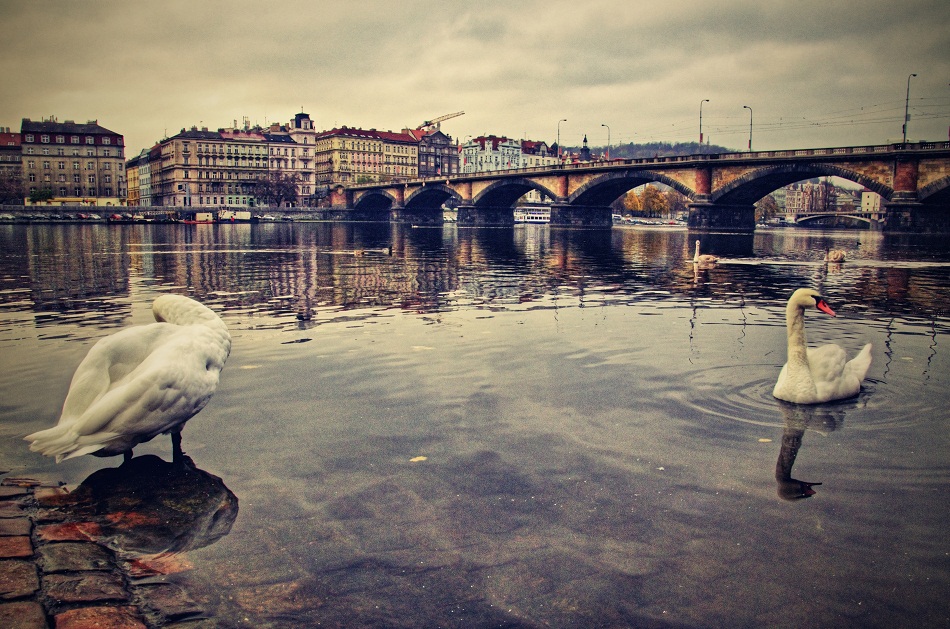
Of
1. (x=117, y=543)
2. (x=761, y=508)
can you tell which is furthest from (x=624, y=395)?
(x=117, y=543)

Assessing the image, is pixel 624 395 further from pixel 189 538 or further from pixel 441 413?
pixel 189 538

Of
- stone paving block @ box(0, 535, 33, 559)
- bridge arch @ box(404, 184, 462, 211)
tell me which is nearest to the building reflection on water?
stone paving block @ box(0, 535, 33, 559)

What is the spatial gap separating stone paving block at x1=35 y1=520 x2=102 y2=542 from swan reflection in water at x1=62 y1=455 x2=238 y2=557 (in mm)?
35

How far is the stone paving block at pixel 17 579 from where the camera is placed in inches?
123

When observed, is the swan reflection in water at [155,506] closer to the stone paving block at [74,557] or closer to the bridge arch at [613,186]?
the stone paving block at [74,557]

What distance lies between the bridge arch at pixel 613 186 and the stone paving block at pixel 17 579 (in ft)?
214

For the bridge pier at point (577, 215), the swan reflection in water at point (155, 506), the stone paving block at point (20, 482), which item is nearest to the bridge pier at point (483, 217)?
the bridge pier at point (577, 215)

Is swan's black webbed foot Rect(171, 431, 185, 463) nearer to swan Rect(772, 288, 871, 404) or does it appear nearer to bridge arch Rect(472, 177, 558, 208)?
swan Rect(772, 288, 871, 404)

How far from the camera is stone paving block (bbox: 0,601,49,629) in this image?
2879 millimetres

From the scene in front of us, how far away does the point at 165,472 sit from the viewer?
4844mm

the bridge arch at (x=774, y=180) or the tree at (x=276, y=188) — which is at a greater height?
the tree at (x=276, y=188)

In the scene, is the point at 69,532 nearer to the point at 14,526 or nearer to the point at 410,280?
the point at 14,526

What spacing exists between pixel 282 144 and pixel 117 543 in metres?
150

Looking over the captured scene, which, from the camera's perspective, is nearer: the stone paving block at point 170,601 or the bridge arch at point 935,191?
the stone paving block at point 170,601
